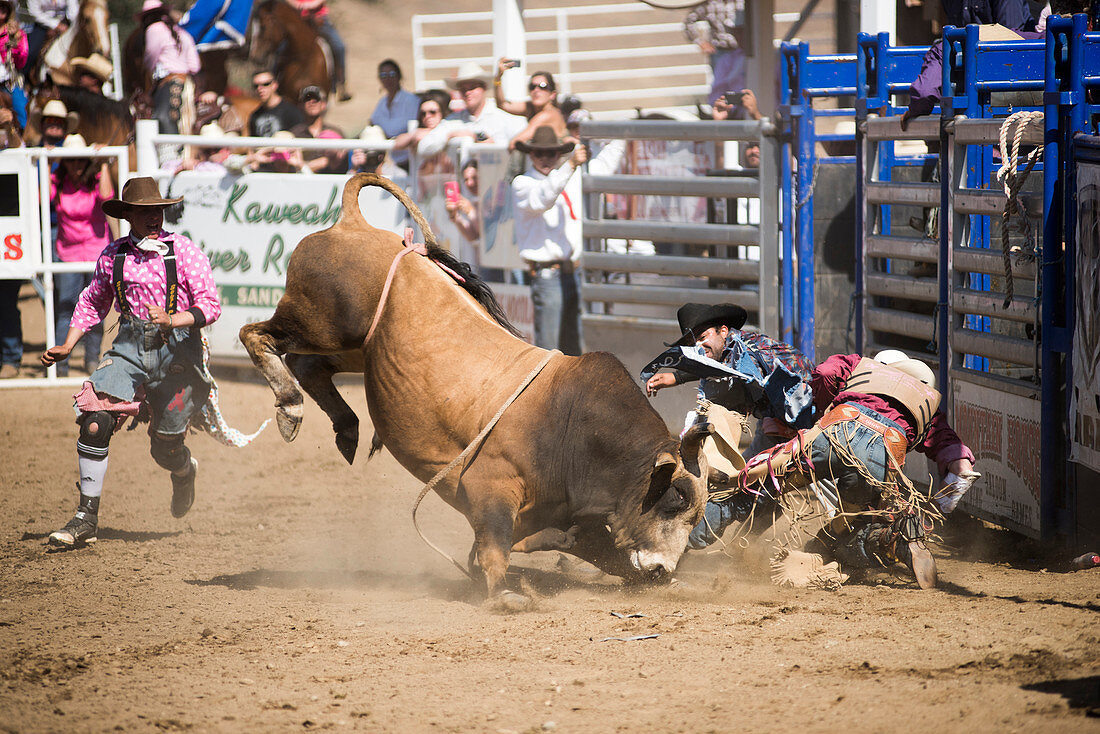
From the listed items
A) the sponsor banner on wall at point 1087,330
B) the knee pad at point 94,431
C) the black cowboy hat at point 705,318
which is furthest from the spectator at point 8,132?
the sponsor banner on wall at point 1087,330

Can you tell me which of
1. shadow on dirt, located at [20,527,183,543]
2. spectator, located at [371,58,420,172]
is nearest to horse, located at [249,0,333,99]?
spectator, located at [371,58,420,172]

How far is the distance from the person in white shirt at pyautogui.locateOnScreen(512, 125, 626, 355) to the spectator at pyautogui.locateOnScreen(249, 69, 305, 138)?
4483 mm

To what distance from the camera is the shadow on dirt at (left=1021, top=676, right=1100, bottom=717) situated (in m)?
3.22

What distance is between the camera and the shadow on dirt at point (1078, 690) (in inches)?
127

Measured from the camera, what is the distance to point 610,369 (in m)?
4.82

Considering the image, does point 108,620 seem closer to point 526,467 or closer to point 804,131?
point 526,467

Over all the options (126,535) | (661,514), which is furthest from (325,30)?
(661,514)

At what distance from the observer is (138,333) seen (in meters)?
5.92

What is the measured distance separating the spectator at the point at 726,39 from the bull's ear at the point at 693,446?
930 centimetres

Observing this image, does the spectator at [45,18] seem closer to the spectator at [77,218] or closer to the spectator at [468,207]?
the spectator at [77,218]

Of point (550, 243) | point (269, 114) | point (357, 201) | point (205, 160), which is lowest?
point (550, 243)

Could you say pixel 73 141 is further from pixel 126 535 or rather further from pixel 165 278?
pixel 126 535

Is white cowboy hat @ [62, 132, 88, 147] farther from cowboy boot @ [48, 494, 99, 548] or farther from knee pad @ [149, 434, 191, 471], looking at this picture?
cowboy boot @ [48, 494, 99, 548]

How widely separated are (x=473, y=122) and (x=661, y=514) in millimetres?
7365
